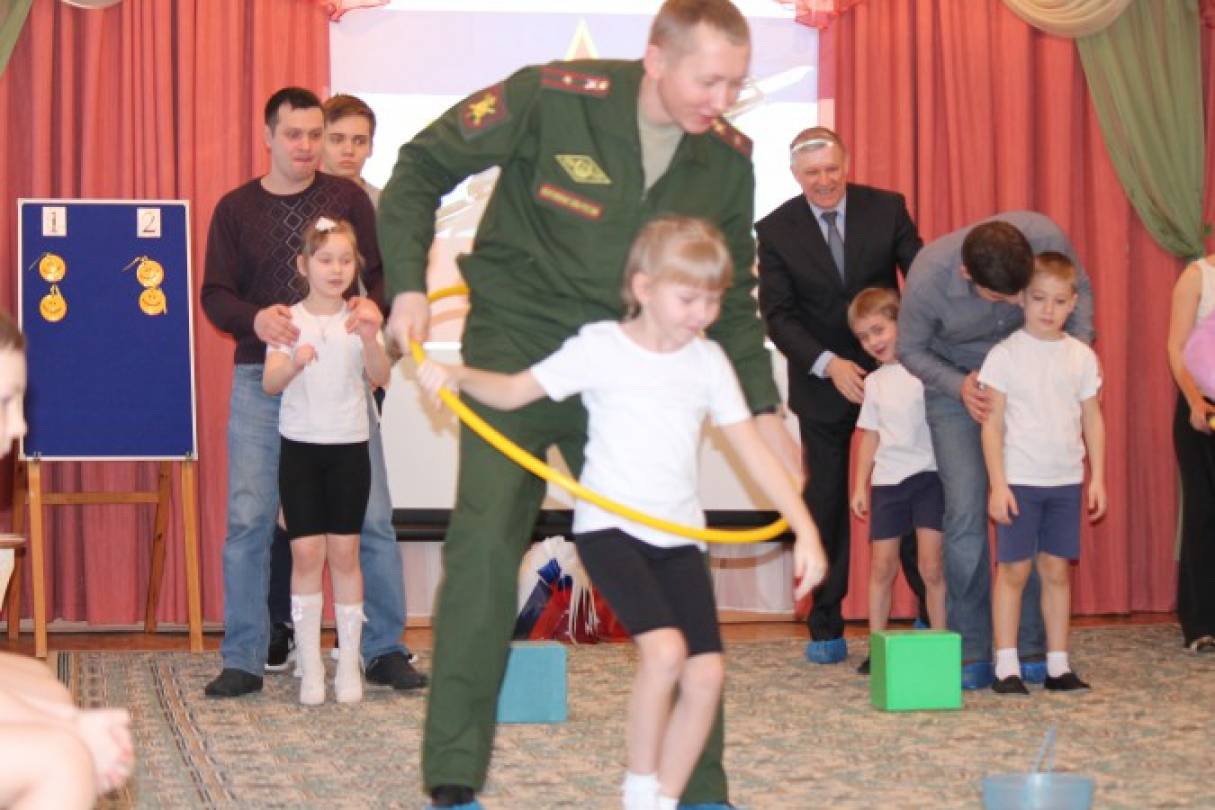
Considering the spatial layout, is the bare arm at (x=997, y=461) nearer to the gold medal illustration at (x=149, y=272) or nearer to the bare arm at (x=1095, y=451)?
the bare arm at (x=1095, y=451)

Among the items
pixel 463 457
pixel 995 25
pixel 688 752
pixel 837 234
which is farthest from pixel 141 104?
pixel 688 752

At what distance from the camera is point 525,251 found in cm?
333

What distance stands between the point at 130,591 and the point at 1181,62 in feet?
16.9

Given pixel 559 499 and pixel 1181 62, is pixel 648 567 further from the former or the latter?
pixel 1181 62

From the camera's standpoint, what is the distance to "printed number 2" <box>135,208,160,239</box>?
6512 mm

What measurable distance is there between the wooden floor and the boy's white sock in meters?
3.50

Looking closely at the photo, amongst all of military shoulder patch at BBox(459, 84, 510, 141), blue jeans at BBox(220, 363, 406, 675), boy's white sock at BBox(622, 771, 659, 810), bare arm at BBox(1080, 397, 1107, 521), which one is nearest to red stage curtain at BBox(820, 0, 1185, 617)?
bare arm at BBox(1080, 397, 1107, 521)

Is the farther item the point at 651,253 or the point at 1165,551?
the point at 1165,551

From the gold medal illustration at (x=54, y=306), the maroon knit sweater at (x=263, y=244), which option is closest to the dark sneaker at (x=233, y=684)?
the maroon knit sweater at (x=263, y=244)

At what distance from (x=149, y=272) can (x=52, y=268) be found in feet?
1.18

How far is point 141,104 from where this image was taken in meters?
6.94

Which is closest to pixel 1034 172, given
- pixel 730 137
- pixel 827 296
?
pixel 827 296

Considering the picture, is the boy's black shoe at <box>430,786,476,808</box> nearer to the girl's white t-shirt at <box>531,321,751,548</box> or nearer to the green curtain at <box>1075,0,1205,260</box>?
the girl's white t-shirt at <box>531,321,751,548</box>

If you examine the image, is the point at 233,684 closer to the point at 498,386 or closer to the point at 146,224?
the point at 146,224
